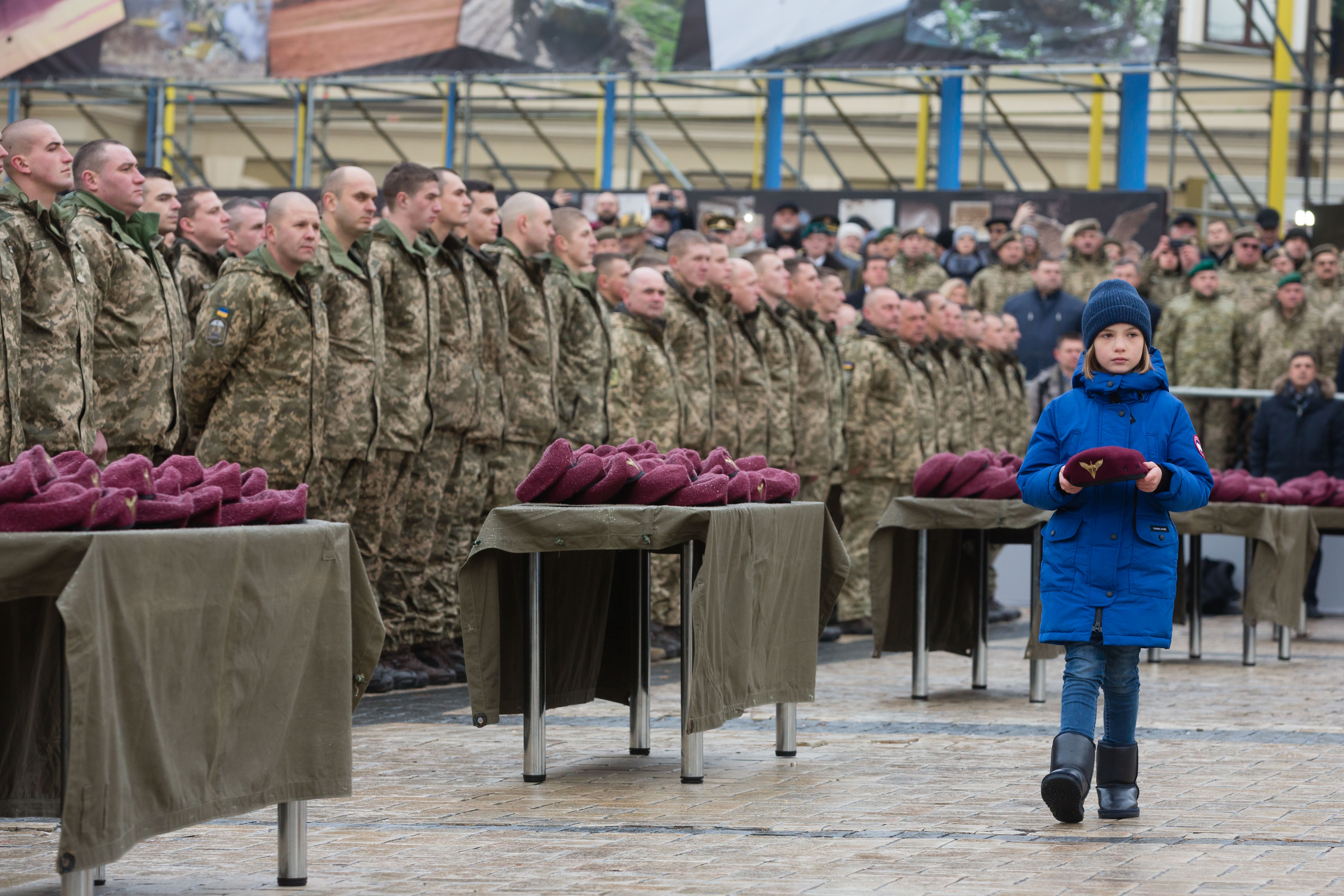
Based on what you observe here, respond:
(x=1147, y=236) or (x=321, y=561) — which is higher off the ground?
(x=1147, y=236)

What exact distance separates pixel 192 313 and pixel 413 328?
1204 millimetres

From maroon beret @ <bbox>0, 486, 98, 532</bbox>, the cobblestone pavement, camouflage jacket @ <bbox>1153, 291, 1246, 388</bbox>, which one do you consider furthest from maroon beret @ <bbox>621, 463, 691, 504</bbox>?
camouflage jacket @ <bbox>1153, 291, 1246, 388</bbox>

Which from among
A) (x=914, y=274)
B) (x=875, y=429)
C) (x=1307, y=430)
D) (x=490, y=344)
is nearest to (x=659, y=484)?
(x=490, y=344)

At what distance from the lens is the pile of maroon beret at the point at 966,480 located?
804 centimetres

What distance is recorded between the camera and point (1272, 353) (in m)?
14.3

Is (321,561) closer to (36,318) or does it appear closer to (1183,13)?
(36,318)

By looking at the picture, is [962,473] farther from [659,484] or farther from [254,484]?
[254,484]

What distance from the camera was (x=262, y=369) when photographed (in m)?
7.43

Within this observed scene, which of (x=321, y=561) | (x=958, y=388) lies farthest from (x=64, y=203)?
(x=958, y=388)

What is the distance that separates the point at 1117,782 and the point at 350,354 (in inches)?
154

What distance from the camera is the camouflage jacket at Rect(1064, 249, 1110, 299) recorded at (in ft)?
50.0

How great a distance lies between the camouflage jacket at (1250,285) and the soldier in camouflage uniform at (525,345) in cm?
792

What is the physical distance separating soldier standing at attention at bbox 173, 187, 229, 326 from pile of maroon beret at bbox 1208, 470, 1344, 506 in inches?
203

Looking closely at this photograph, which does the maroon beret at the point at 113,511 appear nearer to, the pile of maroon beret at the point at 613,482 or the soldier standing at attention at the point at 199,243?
the pile of maroon beret at the point at 613,482
